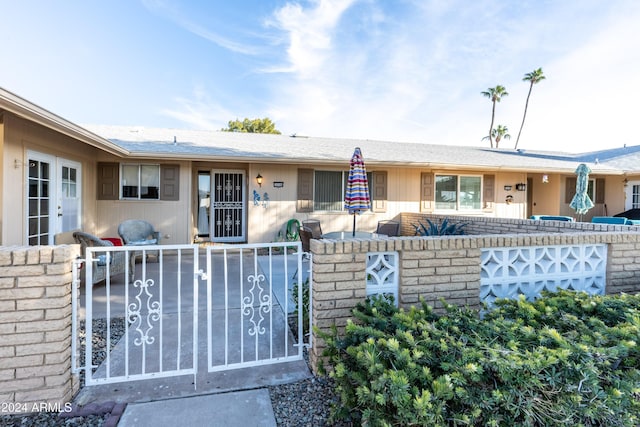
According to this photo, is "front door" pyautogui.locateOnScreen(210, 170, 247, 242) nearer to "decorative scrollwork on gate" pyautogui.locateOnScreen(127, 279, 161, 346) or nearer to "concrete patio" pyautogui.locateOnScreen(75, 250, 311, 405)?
"concrete patio" pyautogui.locateOnScreen(75, 250, 311, 405)

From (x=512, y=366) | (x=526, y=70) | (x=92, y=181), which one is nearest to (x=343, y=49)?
(x=92, y=181)

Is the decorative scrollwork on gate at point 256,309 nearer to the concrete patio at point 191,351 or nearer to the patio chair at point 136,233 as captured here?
the concrete patio at point 191,351

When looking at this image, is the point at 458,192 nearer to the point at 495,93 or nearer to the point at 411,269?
the point at 411,269

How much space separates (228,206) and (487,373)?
8.49 metres

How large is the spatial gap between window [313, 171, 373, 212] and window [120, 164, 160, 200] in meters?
4.21

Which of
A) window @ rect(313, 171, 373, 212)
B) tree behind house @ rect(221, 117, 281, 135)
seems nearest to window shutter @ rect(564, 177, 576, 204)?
window @ rect(313, 171, 373, 212)

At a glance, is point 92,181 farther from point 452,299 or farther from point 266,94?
point 266,94

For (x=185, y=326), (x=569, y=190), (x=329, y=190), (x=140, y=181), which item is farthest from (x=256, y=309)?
(x=569, y=190)

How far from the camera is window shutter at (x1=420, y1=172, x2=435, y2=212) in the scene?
9.95 metres

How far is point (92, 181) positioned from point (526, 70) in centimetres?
2573

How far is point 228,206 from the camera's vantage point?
370 inches

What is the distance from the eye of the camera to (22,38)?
770cm

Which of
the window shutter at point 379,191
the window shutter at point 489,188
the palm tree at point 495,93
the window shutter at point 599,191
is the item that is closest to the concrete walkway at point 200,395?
the window shutter at point 379,191

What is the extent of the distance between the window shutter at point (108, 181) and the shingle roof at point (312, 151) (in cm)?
66
